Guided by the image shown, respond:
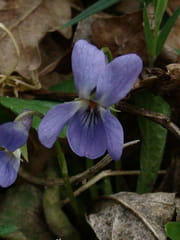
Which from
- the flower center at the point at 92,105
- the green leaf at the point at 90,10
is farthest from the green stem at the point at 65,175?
the green leaf at the point at 90,10

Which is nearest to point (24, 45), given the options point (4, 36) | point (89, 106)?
point (4, 36)

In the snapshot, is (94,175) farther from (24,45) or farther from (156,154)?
(24,45)

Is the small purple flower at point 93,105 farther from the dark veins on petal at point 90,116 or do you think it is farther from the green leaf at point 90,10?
the green leaf at point 90,10

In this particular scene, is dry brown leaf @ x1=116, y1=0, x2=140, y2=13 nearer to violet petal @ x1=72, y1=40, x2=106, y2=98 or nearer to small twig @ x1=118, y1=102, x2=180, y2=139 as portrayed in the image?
small twig @ x1=118, y1=102, x2=180, y2=139

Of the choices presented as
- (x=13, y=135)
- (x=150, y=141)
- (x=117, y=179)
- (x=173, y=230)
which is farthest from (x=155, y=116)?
(x=13, y=135)

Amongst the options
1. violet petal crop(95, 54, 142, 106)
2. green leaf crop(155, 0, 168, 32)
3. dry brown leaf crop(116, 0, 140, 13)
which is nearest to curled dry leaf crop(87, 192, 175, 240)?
violet petal crop(95, 54, 142, 106)

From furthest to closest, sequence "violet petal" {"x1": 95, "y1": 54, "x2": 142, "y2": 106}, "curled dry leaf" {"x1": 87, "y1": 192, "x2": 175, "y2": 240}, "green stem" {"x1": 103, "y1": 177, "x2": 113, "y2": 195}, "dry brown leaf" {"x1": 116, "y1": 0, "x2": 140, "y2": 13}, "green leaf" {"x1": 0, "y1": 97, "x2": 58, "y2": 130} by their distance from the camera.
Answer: "dry brown leaf" {"x1": 116, "y1": 0, "x2": 140, "y2": 13} < "green stem" {"x1": 103, "y1": 177, "x2": 113, "y2": 195} < "green leaf" {"x1": 0, "y1": 97, "x2": 58, "y2": 130} < "curled dry leaf" {"x1": 87, "y1": 192, "x2": 175, "y2": 240} < "violet petal" {"x1": 95, "y1": 54, "x2": 142, "y2": 106}
